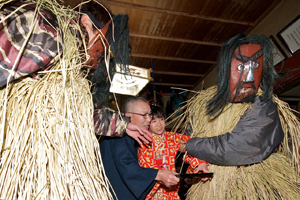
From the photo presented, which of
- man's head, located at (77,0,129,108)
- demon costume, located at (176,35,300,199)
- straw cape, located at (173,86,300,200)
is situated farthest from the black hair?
man's head, located at (77,0,129,108)

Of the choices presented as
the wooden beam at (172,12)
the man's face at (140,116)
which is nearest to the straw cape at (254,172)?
the man's face at (140,116)

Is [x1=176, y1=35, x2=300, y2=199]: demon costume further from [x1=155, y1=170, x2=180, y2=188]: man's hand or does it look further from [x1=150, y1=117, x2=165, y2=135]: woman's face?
[x1=150, y1=117, x2=165, y2=135]: woman's face

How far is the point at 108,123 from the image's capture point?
1122 millimetres

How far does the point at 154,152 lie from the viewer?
66.9 inches

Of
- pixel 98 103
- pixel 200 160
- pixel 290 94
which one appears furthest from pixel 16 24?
pixel 290 94

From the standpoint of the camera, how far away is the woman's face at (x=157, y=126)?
70.5 inches

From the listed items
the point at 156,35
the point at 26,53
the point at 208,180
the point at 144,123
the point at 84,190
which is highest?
the point at 156,35

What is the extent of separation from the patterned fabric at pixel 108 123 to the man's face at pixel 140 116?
44 cm

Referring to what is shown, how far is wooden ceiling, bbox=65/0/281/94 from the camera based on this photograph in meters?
2.63

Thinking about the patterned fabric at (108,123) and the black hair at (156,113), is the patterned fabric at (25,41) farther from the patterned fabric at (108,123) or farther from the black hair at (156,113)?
the black hair at (156,113)

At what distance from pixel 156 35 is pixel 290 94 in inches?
90.6

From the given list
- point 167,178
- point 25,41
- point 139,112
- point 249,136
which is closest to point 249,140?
point 249,136

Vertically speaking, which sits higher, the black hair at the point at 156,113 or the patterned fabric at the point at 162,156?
the black hair at the point at 156,113

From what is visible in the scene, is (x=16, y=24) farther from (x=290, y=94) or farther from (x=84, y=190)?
(x=290, y=94)
